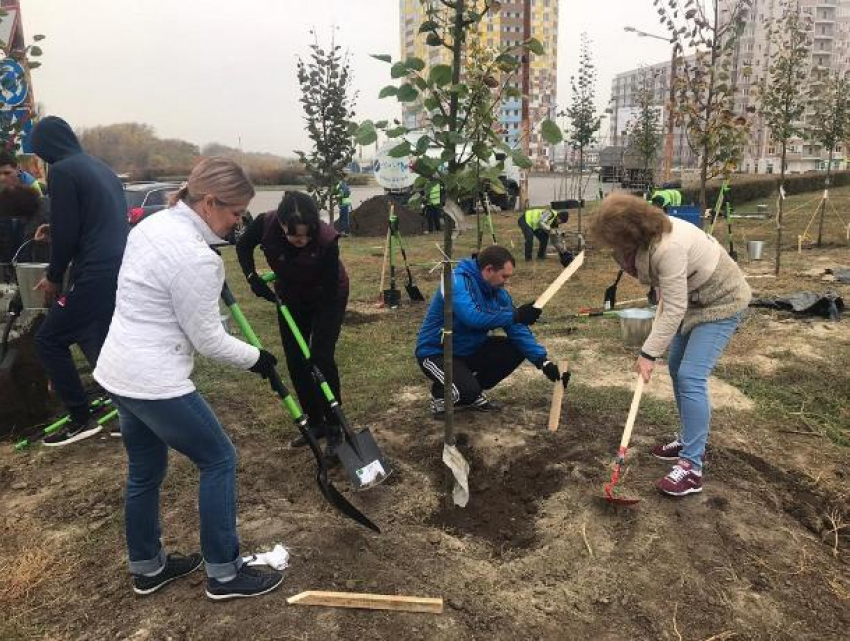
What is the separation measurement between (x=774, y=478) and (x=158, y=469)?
10.3 ft

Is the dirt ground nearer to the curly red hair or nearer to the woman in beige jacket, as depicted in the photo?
the woman in beige jacket

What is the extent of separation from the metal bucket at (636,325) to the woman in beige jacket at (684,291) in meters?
2.40

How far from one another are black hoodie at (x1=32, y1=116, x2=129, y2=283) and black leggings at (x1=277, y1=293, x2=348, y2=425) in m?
1.10

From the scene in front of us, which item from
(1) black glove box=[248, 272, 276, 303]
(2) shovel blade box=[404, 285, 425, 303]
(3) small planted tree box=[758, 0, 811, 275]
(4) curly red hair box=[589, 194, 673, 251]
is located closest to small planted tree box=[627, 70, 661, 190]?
(3) small planted tree box=[758, 0, 811, 275]

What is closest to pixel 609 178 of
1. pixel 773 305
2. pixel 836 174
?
pixel 836 174

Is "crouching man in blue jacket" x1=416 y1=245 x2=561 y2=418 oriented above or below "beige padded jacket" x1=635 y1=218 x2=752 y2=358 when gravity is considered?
below

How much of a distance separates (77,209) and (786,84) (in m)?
8.97

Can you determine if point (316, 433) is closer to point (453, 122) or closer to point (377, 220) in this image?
point (453, 122)

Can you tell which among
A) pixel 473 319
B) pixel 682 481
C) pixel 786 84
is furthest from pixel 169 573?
pixel 786 84

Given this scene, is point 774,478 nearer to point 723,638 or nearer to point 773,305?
point 723,638

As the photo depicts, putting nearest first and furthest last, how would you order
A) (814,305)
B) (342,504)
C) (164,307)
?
(164,307)
(342,504)
(814,305)

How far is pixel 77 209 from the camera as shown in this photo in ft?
11.5

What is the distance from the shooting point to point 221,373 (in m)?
5.25

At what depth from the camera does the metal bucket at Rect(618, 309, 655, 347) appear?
5.57m
